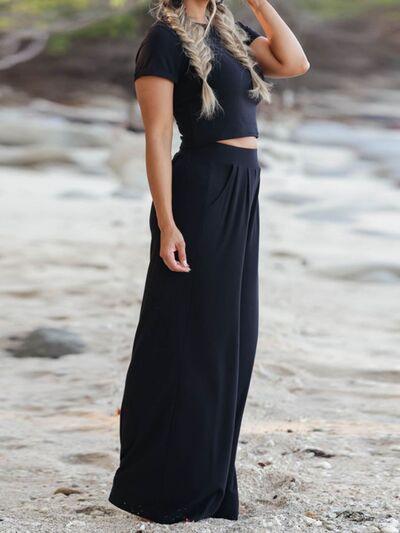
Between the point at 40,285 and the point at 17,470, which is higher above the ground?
the point at 40,285

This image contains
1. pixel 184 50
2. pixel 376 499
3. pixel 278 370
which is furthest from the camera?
pixel 278 370

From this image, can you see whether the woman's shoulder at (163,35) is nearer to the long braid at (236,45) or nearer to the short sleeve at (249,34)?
the long braid at (236,45)

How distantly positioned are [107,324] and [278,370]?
1156mm

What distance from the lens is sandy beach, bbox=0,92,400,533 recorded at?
3.33 meters

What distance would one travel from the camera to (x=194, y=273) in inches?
114

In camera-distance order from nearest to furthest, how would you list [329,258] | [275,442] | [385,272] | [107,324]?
[275,442]
[107,324]
[385,272]
[329,258]

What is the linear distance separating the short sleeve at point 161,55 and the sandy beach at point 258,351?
1177 millimetres

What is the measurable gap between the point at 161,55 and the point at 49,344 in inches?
111

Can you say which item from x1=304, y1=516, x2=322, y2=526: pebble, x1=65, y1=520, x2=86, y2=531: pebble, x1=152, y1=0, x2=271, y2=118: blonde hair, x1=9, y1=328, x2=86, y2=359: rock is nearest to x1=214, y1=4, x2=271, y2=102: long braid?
x1=152, y1=0, x2=271, y2=118: blonde hair

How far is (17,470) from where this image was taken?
3.68 m

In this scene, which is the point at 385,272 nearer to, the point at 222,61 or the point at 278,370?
the point at 278,370

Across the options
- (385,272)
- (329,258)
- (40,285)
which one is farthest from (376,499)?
(329,258)

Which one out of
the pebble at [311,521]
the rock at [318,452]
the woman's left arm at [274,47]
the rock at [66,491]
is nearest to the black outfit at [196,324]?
the woman's left arm at [274,47]

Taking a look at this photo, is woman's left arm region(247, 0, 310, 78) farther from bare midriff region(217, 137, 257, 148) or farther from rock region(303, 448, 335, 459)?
rock region(303, 448, 335, 459)
